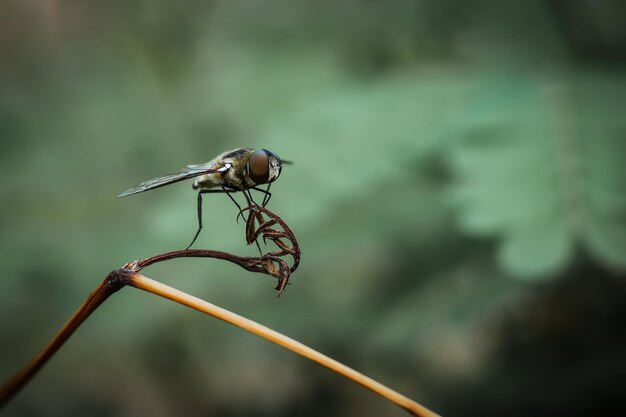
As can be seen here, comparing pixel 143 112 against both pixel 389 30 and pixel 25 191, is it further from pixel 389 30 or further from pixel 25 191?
pixel 389 30

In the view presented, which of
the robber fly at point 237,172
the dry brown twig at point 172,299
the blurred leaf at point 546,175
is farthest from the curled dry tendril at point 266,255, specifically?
the blurred leaf at point 546,175

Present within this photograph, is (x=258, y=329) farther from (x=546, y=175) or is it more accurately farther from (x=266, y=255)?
(x=546, y=175)

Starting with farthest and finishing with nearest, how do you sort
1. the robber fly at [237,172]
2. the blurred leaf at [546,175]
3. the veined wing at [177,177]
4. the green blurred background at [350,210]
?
the green blurred background at [350,210] < the blurred leaf at [546,175] < the robber fly at [237,172] < the veined wing at [177,177]

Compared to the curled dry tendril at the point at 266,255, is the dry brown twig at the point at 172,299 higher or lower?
lower

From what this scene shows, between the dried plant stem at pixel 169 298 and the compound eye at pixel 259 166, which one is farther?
the compound eye at pixel 259 166

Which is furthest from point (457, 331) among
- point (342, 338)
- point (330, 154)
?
point (330, 154)

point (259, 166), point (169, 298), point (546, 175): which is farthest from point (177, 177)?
point (546, 175)

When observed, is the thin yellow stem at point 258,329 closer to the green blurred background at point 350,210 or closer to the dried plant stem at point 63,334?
the dried plant stem at point 63,334
